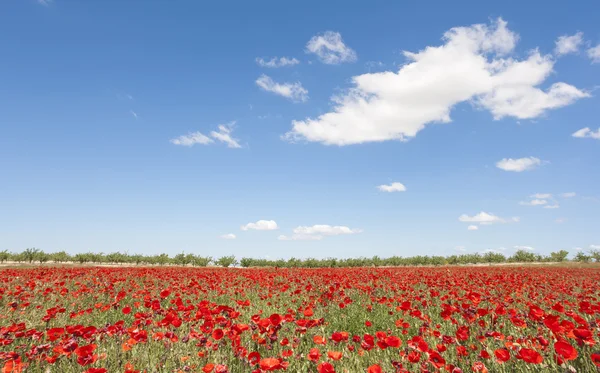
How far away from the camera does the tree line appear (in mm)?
35019

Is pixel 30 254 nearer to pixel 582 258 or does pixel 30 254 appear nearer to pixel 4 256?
pixel 4 256

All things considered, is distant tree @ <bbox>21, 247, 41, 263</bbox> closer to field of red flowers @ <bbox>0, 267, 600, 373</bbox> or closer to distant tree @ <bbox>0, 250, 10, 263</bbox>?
distant tree @ <bbox>0, 250, 10, 263</bbox>

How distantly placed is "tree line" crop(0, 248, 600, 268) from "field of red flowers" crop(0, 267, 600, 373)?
950 inches

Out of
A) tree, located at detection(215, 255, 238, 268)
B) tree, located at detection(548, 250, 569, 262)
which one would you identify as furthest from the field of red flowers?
tree, located at detection(548, 250, 569, 262)

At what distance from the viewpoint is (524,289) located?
34.3ft

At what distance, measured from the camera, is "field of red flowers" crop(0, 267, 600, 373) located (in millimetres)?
3521

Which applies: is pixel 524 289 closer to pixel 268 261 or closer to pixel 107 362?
pixel 107 362

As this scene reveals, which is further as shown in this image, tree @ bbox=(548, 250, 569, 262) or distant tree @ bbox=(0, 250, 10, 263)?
tree @ bbox=(548, 250, 569, 262)

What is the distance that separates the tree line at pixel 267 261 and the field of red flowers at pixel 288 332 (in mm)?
24133

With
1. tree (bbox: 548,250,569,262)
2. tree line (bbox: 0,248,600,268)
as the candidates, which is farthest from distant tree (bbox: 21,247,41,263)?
tree (bbox: 548,250,569,262)

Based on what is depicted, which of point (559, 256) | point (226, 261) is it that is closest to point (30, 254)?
point (226, 261)

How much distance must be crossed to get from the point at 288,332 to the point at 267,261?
106ft

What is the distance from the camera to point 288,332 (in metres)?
5.70

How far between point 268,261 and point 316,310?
97.8 ft
